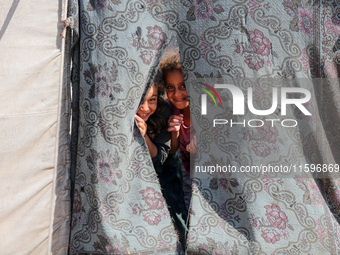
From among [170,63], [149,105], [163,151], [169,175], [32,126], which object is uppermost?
[170,63]

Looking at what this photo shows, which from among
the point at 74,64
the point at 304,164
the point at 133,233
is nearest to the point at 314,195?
the point at 304,164

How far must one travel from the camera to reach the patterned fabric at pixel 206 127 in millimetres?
1721

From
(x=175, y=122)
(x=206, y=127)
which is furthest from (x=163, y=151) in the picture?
(x=206, y=127)

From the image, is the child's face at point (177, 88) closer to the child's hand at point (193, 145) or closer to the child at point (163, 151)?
the child at point (163, 151)

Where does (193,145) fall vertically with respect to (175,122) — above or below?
below

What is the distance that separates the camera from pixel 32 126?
179 cm

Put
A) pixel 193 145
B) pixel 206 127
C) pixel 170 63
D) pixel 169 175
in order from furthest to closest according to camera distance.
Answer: pixel 169 175 < pixel 170 63 < pixel 193 145 < pixel 206 127

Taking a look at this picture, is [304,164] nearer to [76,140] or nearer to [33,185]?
[76,140]

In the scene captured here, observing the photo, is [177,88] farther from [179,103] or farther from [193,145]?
[193,145]

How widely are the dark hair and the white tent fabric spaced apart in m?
0.48

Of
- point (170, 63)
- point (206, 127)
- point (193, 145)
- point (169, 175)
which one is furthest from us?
point (169, 175)

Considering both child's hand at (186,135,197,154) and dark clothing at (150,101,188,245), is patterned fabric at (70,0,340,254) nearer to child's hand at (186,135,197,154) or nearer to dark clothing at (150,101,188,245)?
child's hand at (186,135,197,154)

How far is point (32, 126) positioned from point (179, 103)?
75 centimetres

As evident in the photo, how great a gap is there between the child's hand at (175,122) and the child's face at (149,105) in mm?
119
